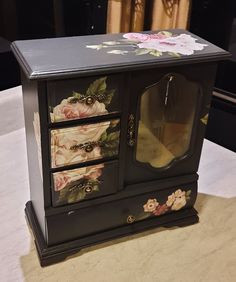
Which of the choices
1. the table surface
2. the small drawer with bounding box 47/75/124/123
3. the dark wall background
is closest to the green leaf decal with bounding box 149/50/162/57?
the small drawer with bounding box 47/75/124/123

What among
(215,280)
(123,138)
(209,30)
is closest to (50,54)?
(123,138)

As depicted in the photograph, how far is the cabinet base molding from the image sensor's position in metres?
1.12

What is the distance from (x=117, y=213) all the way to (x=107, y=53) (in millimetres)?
458

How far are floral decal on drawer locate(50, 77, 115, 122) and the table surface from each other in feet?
1.41

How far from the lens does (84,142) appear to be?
102cm

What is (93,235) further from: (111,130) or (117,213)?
(111,130)

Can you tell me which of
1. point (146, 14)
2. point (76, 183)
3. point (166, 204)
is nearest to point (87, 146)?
point (76, 183)

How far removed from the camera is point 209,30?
169 cm

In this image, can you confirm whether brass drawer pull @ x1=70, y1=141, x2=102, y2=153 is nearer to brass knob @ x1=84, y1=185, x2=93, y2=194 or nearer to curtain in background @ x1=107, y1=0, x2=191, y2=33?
brass knob @ x1=84, y1=185, x2=93, y2=194

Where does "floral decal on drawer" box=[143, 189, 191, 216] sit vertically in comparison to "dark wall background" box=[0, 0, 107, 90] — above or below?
below

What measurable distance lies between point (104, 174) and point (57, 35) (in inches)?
40.3

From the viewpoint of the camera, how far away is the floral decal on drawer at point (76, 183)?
1043mm

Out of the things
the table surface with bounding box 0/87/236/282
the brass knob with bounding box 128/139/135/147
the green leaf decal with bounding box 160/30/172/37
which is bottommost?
the table surface with bounding box 0/87/236/282

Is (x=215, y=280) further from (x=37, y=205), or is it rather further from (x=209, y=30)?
(x=209, y=30)
